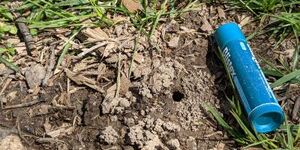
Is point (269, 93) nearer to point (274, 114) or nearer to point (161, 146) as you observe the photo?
point (274, 114)

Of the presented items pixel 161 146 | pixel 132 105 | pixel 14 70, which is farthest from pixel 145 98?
pixel 14 70

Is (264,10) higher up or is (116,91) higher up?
(264,10)

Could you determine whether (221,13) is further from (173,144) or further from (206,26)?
(173,144)

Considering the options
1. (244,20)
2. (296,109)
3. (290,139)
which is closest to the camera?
(290,139)

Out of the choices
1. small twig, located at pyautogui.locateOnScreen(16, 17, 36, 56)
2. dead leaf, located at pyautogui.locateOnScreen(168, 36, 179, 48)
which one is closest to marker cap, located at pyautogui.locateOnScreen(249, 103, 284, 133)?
dead leaf, located at pyautogui.locateOnScreen(168, 36, 179, 48)

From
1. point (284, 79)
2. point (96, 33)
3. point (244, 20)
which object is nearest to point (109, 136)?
point (96, 33)

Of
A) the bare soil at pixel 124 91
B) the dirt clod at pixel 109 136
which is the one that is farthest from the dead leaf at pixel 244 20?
the dirt clod at pixel 109 136

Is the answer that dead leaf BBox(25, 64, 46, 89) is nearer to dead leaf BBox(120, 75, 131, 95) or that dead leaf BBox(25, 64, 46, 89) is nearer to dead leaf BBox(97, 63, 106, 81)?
dead leaf BBox(97, 63, 106, 81)

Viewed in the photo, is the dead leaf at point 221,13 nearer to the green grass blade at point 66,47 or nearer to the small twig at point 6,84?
the green grass blade at point 66,47
